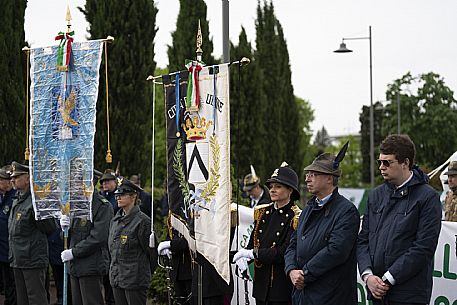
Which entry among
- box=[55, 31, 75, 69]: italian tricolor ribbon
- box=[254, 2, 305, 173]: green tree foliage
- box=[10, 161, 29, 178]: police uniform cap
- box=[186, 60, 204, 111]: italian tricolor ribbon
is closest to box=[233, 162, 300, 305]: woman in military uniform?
box=[186, 60, 204, 111]: italian tricolor ribbon

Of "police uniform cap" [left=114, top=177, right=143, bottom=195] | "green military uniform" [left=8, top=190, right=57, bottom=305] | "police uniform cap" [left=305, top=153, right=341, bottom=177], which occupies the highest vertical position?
"police uniform cap" [left=305, top=153, right=341, bottom=177]

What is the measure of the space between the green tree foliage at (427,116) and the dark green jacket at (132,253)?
36.7 meters

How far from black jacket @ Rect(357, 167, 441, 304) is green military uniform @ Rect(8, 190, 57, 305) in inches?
191

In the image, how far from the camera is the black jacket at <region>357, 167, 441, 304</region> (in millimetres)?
6004

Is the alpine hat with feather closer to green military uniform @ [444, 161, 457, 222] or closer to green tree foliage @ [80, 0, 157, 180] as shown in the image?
green military uniform @ [444, 161, 457, 222]

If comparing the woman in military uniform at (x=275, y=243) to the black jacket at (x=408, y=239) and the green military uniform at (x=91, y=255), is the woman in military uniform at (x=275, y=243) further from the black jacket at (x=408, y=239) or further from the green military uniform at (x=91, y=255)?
the green military uniform at (x=91, y=255)

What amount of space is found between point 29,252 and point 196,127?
3.27 meters

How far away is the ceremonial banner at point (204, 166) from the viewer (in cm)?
748

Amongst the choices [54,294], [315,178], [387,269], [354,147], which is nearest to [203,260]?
[315,178]

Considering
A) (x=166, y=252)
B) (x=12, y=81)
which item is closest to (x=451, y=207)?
(x=166, y=252)

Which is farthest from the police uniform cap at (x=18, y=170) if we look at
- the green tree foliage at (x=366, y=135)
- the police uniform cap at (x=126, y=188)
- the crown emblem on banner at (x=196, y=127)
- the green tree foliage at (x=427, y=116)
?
the green tree foliage at (x=366, y=135)

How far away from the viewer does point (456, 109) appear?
47188 mm

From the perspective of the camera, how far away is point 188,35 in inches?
902

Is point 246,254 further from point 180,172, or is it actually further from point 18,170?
point 18,170
